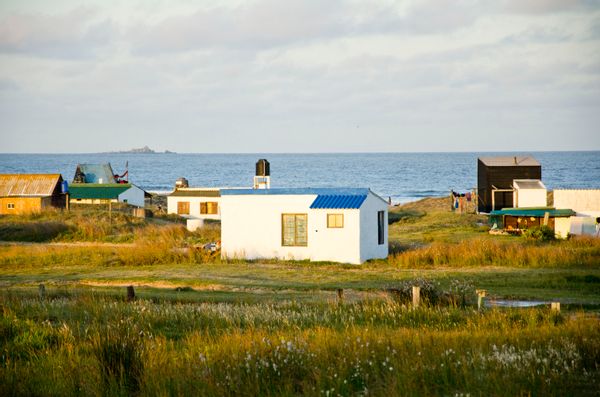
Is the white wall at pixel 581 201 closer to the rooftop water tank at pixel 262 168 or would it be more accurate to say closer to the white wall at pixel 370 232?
the white wall at pixel 370 232

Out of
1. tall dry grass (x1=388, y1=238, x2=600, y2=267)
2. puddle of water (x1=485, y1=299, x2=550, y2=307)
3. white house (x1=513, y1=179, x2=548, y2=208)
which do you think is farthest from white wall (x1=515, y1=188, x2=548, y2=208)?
puddle of water (x1=485, y1=299, x2=550, y2=307)

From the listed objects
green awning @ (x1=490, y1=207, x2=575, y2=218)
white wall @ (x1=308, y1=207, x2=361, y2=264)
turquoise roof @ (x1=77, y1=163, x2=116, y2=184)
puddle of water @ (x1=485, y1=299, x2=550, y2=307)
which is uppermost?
turquoise roof @ (x1=77, y1=163, x2=116, y2=184)

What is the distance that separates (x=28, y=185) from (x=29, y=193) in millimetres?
1054

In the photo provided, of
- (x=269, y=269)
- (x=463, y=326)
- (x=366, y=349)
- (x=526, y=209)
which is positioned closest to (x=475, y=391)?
(x=366, y=349)

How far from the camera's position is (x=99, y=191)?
67.8m

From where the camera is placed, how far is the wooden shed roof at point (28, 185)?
59.4 metres

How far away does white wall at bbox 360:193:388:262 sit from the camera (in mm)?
34062

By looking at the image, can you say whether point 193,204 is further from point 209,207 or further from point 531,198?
point 531,198

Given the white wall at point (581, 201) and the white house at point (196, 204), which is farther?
the white house at point (196, 204)

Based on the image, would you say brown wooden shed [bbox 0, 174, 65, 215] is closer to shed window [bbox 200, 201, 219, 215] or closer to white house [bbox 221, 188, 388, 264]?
shed window [bbox 200, 201, 219, 215]

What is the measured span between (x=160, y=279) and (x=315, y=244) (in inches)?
330

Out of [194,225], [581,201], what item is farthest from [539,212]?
[194,225]

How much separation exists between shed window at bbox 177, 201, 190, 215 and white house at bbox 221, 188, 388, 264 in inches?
994

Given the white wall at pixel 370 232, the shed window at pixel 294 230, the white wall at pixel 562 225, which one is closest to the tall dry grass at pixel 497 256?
the white wall at pixel 370 232
